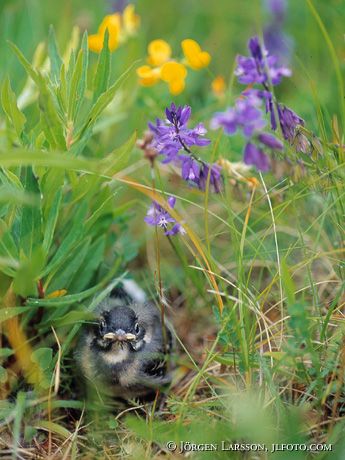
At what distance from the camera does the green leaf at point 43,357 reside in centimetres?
269

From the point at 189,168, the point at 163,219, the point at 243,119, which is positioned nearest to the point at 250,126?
the point at 243,119

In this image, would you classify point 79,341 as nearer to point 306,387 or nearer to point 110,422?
point 110,422

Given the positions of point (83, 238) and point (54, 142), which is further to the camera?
point (83, 238)

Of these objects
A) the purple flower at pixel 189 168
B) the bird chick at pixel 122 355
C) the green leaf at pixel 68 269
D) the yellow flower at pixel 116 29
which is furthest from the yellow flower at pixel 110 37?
the bird chick at pixel 122 355

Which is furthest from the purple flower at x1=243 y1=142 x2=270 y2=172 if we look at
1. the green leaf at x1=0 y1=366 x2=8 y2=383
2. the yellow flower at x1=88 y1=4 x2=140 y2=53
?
the yellow flower at x1=88 y1=4 x2=140 y2=53

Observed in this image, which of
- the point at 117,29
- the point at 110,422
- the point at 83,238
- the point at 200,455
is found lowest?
the point at 110,422

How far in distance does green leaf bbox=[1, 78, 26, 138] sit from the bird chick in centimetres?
89

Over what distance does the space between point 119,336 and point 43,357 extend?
35cm

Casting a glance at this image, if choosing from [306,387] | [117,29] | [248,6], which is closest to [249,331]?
[306,387]

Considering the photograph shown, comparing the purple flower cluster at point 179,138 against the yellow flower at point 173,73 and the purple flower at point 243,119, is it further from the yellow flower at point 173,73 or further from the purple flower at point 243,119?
the yellow flower at point 173,73

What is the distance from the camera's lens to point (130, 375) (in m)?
2.98

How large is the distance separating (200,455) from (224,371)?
635mm

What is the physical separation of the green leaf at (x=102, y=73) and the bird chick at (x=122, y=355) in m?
0.95

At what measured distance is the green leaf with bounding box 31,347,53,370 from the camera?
2693 millimetres
